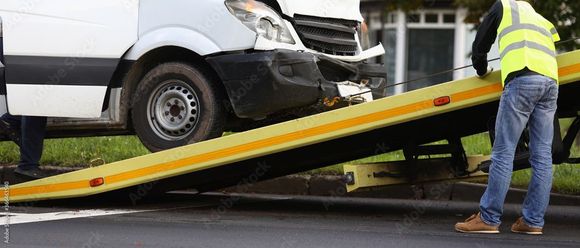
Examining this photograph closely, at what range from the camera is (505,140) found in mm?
6723

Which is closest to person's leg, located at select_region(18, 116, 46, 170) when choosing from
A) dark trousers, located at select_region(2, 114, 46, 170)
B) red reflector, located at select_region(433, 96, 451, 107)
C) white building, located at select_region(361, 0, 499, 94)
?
dark trousers, located at select_region(2, 114, 46, 170)

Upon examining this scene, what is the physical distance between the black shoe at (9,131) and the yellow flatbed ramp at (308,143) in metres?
0.48

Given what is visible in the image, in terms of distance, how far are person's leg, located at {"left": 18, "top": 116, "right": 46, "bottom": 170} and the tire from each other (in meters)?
0.92

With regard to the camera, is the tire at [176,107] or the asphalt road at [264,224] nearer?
the asphalt road at [264,224]

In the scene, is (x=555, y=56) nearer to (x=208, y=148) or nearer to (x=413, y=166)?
(x=413, y=166)

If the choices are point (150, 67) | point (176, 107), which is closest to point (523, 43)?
point (176, 107)

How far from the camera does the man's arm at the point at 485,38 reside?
6.71m

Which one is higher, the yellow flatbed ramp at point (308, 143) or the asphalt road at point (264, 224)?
the yellow flatbed ramp at point (308, 143)

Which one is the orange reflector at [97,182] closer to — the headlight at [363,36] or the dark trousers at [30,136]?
the dark trousers at [30,136]

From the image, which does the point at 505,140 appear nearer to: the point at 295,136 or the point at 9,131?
the point at 295,136

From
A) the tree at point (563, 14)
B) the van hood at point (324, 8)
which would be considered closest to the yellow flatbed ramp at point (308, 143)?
the van hood at point (324, 8)

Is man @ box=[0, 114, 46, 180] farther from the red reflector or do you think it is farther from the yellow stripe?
the red reflector

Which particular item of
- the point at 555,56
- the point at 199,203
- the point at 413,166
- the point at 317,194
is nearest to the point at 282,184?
the point at 317,194

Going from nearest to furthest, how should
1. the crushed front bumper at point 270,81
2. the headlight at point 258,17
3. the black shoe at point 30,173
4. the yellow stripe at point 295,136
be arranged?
the yellow stripe at point 295,136 → the crushed front bumper at point 270,81 → the headlight at point 258,17 → the black shoe at point 30,173
